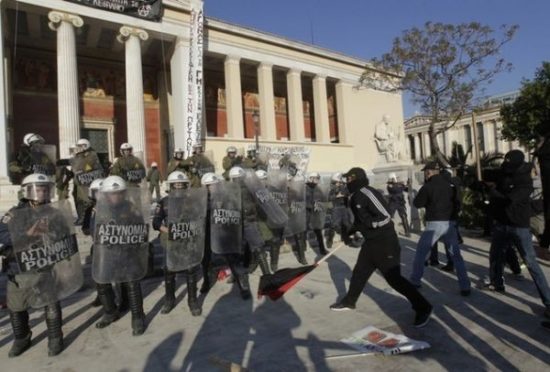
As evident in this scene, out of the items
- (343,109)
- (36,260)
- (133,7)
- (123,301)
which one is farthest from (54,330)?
(343,109)

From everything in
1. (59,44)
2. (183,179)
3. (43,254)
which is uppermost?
(59,44)

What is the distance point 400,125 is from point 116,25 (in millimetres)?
23349

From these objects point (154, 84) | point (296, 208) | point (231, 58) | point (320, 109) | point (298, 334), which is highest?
point (231, 58)

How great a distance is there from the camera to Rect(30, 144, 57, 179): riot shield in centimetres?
775

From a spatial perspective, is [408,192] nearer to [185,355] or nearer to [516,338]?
[516,338]

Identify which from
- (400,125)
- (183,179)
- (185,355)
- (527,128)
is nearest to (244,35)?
(400,125)

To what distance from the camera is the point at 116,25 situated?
62.8 ft

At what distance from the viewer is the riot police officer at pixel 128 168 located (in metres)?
8.45

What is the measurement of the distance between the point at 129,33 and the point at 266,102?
30.8ft

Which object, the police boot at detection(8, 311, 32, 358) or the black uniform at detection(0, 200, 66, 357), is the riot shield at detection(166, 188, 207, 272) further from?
the police boot at detection(8, 311, 32, 358)

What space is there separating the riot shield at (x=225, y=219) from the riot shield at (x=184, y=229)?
426mm

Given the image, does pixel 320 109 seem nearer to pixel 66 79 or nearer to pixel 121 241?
pixel 66 79

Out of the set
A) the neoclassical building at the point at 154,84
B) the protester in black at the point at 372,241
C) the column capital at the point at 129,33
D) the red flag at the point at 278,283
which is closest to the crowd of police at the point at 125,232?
the red flag at the point at 278,283

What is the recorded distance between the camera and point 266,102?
26250mm
